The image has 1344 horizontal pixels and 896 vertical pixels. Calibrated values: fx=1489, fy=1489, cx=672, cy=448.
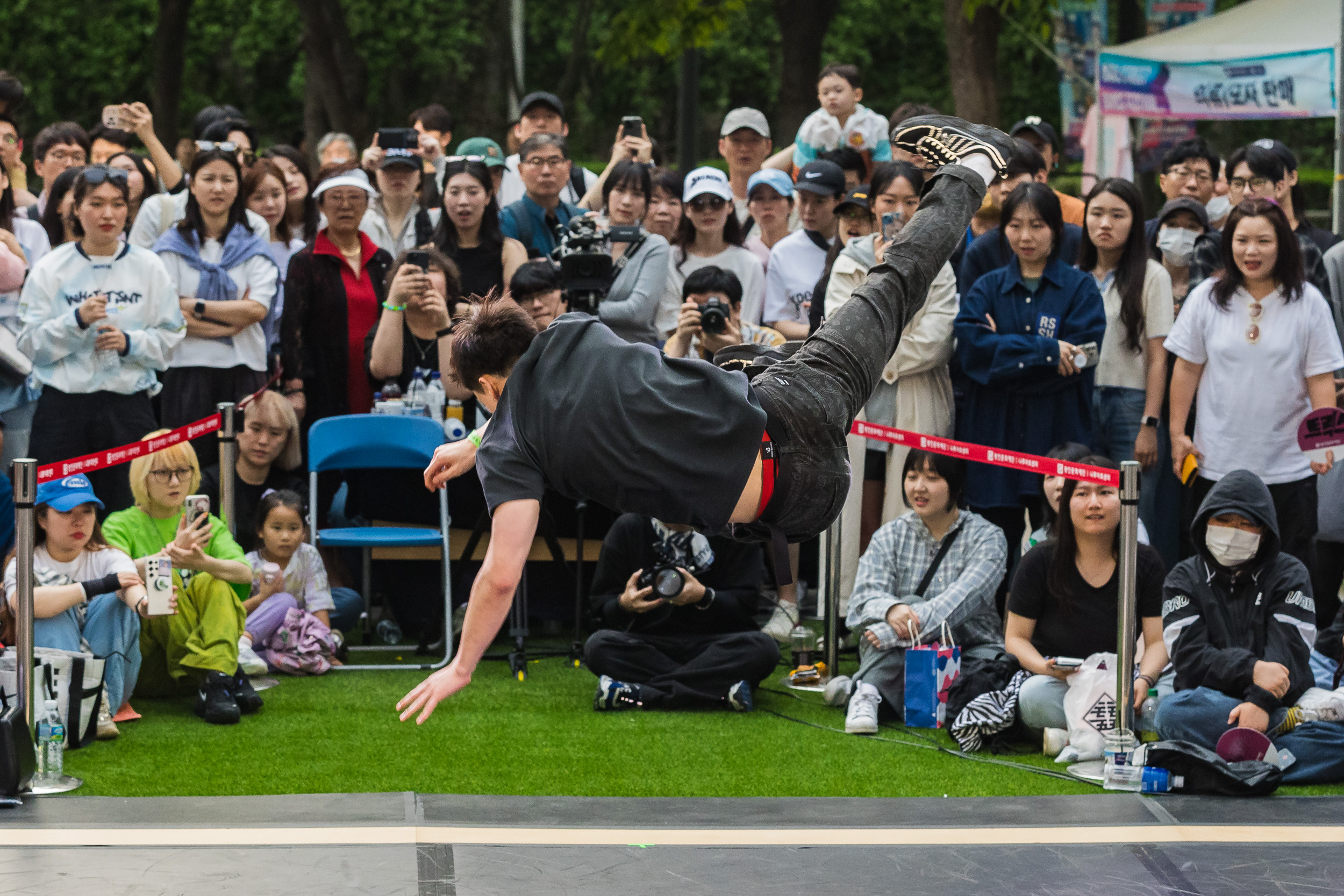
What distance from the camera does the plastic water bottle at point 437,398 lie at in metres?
7.37

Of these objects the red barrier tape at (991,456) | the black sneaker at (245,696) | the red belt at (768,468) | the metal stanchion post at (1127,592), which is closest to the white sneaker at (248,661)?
the black sneaker at (245,696)

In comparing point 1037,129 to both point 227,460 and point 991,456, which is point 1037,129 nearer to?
point 991,456

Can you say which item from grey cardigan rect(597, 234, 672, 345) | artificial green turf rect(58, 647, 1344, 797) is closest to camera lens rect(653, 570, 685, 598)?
artificial green turf rect(58, 647, 1344, 797)

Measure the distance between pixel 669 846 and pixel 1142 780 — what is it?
175cm

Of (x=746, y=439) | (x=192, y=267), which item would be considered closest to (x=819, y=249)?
(x=192, y=267)

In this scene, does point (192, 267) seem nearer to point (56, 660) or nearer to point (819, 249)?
point (56, 660)

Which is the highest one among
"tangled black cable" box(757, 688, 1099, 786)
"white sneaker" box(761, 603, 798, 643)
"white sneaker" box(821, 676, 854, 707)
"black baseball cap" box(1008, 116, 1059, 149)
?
"black baseball cap" box(1008, 116, 1059, 149)

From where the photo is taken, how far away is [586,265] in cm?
708

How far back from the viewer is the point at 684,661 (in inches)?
254

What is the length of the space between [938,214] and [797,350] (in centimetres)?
66

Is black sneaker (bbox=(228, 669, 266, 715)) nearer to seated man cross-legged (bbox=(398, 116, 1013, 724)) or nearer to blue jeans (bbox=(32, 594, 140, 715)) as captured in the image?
blue jeans (bbox=(32, 594, 140, 715))

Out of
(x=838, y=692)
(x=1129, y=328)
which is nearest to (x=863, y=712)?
(x=838, y=692)

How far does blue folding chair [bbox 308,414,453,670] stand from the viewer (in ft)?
22.9

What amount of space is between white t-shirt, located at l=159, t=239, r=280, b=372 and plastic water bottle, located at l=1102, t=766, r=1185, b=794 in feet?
14.7
